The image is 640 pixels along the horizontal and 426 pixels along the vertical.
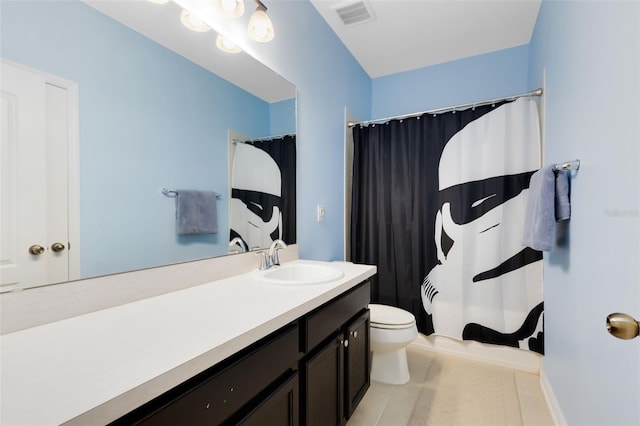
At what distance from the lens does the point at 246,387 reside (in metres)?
0.79

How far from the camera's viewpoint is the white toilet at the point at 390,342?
183cm

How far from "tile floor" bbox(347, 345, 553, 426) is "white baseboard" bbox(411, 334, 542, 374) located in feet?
0.18

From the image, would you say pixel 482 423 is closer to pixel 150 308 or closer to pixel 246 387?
pixel 246 387

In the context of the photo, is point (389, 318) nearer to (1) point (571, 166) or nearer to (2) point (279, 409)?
(2) point (279, 409)

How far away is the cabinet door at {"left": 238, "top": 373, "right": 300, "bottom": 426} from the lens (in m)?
0.81

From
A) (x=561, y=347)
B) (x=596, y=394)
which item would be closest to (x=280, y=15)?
(x=596, y=394)

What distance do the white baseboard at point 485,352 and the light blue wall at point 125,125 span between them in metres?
1.98

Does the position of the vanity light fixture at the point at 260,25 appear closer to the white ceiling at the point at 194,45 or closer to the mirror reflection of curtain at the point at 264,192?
the white ceiling at the point at 194,45

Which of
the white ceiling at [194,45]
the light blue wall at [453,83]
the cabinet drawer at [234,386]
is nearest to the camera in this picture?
the cabinet drawer at [234,386]

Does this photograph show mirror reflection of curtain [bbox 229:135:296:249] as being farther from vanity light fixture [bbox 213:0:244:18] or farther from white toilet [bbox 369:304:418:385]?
white toilet [bbox 369:304:418:385]

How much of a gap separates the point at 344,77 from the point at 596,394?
2424 millimetres

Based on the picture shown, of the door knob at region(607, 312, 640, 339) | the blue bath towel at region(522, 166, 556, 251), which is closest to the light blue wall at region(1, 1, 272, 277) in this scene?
the door knob at region(607, 312, 640, 339)

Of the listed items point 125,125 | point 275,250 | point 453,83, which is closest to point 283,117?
point 275,250

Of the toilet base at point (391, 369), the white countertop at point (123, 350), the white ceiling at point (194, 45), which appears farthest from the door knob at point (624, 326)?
the white ceiling at point (194, 45)
